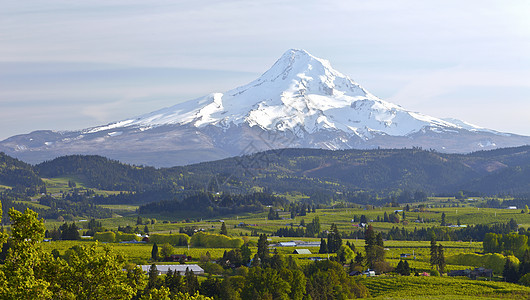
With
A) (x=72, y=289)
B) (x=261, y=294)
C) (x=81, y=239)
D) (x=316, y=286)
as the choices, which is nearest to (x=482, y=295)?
(x=316, y=286)

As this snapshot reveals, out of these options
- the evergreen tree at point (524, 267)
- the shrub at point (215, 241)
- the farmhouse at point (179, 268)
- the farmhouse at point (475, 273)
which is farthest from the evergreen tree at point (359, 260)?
the shrub at point (215, 241)

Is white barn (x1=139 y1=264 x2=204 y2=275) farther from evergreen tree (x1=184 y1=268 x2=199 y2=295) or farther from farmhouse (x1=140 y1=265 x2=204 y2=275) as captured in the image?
evergreen tree (x1=184 y1=268 x2=199 y2=295)

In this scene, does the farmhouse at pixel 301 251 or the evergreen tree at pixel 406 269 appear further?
the farmhouse at pixel 301 251

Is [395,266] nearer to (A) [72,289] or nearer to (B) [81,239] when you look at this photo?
(B) [81,239]

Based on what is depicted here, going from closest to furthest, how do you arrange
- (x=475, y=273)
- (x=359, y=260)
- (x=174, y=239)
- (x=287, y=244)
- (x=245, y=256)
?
(x=475, y=273)
(x=359, y=260)
(x=245, y=256)
(x=287, y=244)
(x=174, y=239)

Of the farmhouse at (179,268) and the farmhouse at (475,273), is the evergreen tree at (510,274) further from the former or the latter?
the farmhouse at (179,268)

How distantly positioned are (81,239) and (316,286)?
107 m

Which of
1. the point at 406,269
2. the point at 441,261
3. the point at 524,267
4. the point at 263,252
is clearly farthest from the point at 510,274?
the point at 263,252

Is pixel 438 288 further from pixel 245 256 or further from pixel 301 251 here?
pixel 301 251

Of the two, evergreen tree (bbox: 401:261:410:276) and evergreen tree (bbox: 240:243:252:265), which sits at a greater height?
evergreen tree (bbox: 240:243:252:265)

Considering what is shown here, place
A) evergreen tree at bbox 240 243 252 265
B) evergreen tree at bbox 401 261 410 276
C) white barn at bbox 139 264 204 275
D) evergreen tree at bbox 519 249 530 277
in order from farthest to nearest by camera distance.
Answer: evergreen tree at bbox 240 243 252 265, evergreen tree at bbox 401 261 410 276, white barn at bbox 139 264 204 275, evergreen tree at bbox 519 249 530 277

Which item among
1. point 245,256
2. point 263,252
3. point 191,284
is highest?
point 263,252

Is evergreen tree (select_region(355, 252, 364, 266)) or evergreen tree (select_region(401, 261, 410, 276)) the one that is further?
evergreen tree (select_region(355, 252, 364, 266))

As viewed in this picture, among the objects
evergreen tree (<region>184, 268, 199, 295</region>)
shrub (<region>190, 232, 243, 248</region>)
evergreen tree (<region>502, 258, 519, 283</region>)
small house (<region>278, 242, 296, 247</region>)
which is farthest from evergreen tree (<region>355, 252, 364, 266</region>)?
shrub (<region>190, 232, 243, 248</region>)
